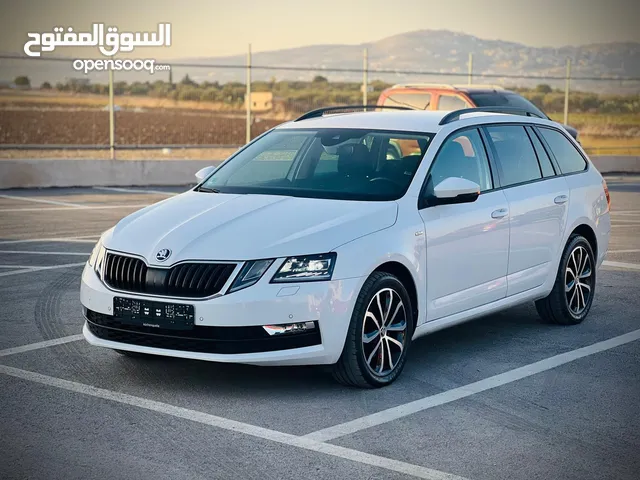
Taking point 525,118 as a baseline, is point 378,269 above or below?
below

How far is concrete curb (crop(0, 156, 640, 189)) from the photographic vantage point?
68.2 feet

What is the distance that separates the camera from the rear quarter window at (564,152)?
902 cm

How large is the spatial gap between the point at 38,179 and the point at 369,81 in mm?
7690

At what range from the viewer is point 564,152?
9.17 metres

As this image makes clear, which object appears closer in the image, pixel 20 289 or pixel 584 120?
pixel 20 289

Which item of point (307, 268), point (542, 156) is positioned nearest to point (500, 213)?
point (542, 156)

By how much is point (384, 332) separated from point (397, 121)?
6.08 ft

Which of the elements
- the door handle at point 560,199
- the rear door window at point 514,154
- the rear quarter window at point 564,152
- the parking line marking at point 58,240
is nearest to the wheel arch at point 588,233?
the door handle at point 560,199

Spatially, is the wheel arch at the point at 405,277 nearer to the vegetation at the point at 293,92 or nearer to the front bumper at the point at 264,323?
the front bumper at the point at 264,323

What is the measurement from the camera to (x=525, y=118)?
352 inches

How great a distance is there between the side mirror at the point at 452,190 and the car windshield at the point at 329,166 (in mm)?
206

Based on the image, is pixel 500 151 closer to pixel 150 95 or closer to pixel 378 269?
pixel 378 269

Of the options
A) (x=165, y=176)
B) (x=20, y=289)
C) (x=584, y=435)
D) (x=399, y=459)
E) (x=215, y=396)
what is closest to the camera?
(x=399, y=459)

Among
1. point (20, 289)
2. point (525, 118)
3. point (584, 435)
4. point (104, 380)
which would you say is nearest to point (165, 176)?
point (20, 289)
